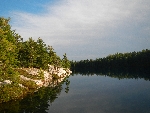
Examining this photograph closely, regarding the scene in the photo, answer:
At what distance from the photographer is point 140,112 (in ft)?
87.5

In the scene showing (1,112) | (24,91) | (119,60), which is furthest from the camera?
(119,60)

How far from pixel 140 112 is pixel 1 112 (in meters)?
22.0

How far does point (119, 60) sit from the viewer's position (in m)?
175

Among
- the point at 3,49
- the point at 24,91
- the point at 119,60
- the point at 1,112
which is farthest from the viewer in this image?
the point at 119,60

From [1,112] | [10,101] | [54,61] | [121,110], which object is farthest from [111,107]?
[54,61]

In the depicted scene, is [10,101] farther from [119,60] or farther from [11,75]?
[119,60]

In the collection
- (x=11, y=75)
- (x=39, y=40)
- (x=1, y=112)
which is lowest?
(x=1, y=112)

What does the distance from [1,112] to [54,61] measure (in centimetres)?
7250

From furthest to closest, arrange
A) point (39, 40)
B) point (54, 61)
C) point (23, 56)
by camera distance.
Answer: point (54, 61)
point (39, 40)
point (23, 56)

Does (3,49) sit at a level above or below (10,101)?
→ above

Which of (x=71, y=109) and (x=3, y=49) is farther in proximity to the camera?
(x=3, y=49)

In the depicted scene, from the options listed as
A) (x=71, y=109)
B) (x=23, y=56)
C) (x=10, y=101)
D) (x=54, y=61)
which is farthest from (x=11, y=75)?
→ (x=54, y=61)

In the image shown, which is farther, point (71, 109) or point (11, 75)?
point (11, 75)

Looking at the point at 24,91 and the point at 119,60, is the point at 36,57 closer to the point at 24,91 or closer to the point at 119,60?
the point at 24,91
